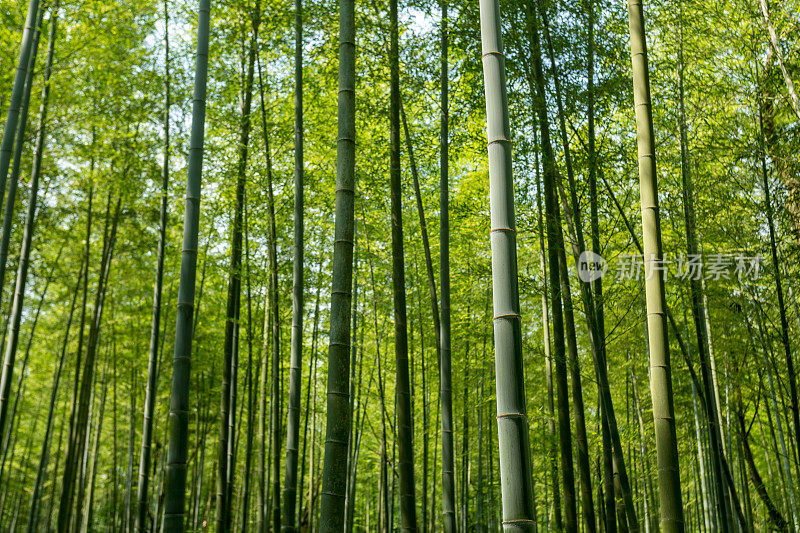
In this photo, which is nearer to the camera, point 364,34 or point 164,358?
point 364,34

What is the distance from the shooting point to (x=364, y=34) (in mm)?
5375

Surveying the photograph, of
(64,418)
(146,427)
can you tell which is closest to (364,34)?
(146,427)

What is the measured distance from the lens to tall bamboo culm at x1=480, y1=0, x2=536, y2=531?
1.96 m

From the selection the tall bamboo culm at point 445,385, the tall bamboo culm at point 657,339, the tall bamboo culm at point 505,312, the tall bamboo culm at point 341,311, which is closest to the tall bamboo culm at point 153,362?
the tall bamboo culm at point 445,385

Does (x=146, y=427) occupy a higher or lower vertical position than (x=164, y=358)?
lower

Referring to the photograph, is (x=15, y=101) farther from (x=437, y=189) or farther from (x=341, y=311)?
(x=437, y=189)

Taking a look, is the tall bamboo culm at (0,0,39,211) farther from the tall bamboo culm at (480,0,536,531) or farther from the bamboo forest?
the tall bamboo culm at (480,0,536,531)

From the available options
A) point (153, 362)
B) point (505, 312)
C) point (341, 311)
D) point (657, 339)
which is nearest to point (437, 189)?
point (153, 362)

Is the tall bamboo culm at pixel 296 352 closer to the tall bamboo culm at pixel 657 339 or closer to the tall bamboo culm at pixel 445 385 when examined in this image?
the tall bamboo culm at pixel 445 385

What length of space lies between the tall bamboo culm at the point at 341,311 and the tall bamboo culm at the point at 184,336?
68 cm

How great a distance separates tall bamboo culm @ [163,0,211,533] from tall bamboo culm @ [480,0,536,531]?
1554 mm

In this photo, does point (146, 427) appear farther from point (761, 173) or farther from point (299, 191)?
point (761, 173)

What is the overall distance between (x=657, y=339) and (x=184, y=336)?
85.2 inches

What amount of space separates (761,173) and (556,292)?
2424mm
